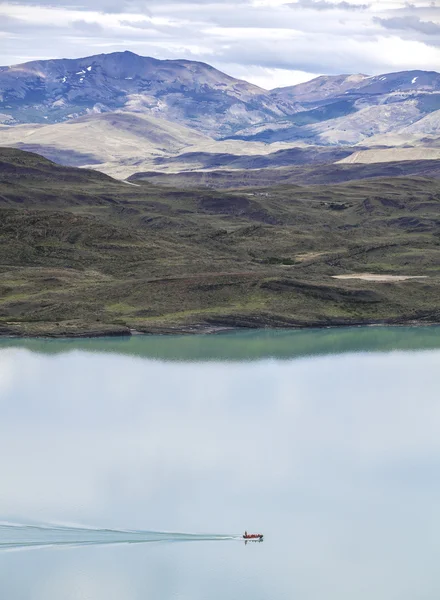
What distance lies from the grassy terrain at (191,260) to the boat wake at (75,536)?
44210 mm

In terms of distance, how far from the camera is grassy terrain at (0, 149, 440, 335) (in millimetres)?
91938

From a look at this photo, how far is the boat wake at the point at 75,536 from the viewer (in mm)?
41312

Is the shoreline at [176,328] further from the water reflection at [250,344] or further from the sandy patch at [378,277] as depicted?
the sandy patch at [378,277]

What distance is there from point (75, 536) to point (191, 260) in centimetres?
7429

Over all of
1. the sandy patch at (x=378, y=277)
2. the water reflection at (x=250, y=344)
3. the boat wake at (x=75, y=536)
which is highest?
the sandy patch at (x=378, y=277)

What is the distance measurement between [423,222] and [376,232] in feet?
57.3

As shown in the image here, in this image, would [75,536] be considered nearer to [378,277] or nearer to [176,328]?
[176,328]

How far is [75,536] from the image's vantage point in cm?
4184

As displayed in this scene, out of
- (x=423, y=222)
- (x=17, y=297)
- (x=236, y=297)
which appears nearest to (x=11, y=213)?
(x=17, y=297)

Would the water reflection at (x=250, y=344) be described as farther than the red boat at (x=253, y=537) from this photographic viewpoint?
Yes

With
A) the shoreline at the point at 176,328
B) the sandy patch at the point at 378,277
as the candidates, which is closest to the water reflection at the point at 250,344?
the shoreline at the point at 176,328

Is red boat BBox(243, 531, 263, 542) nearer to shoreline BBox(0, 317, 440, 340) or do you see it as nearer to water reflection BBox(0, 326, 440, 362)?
water reflection BBox(0, 326, 440, 362)

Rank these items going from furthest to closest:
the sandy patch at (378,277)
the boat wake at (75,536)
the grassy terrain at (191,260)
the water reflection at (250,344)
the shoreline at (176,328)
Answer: the sandy patch at (378,277) < the grassy terrain at (191,260) < the shoreline at (176,328) < the water reflection at (250,344) < the boat wake at (75,536)

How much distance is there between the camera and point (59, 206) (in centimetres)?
15938
